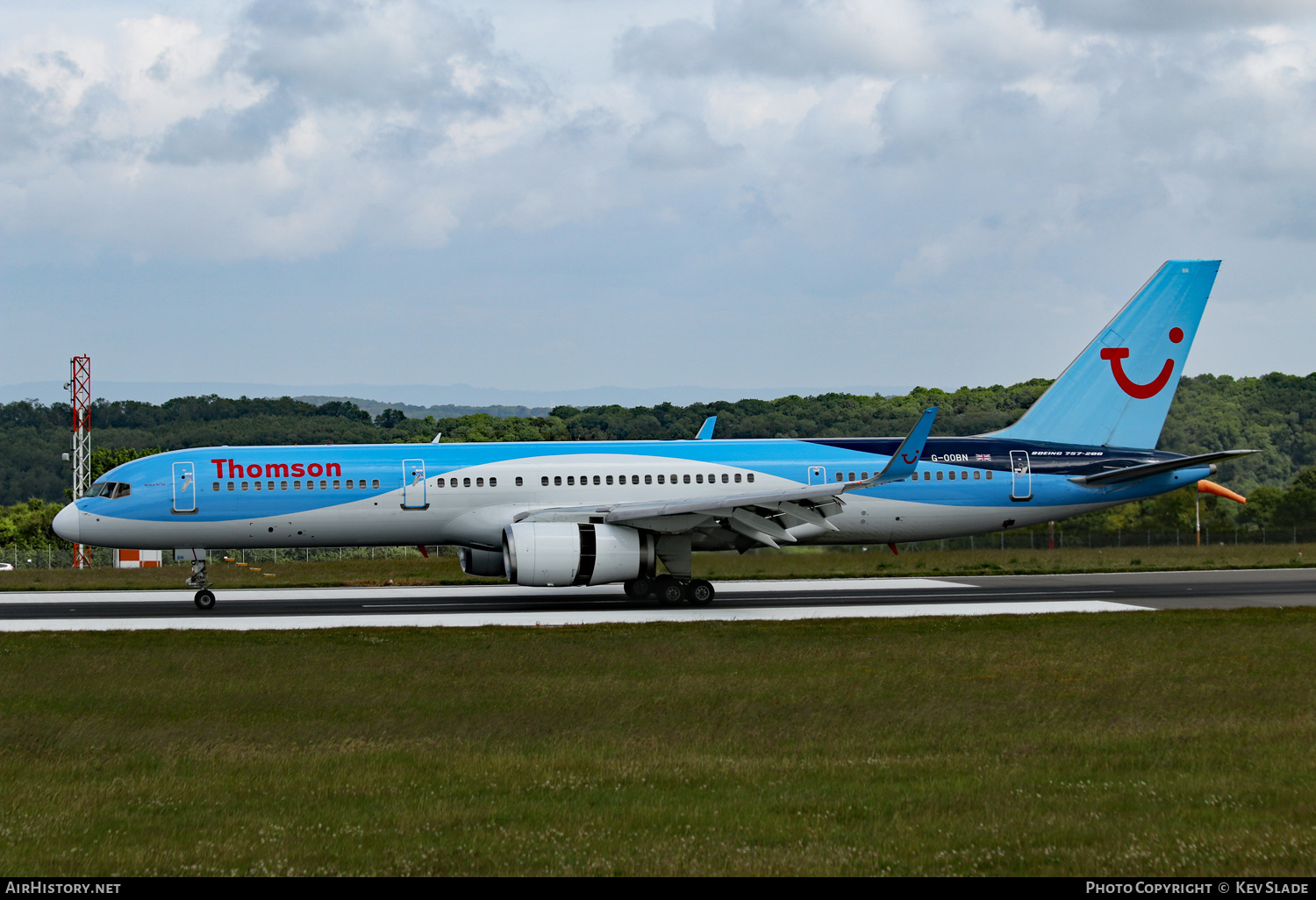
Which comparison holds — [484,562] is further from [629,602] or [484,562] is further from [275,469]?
[275,469]

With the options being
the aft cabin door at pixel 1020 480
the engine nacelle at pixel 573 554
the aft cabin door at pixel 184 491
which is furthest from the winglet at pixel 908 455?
the aft cabin door at pixel 184 491

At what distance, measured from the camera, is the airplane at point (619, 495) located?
87.7ft

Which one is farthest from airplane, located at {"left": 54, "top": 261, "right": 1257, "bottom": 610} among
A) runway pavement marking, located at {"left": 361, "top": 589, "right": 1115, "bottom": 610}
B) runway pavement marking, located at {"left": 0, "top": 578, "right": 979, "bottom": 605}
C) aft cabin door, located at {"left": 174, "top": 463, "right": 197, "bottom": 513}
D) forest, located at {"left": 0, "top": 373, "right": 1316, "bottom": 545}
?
forest, located at {"left": 0, "top": 373, "right": 1316, "bottom": 545}

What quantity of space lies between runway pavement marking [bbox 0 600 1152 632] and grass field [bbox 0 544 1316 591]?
7292 millimetres

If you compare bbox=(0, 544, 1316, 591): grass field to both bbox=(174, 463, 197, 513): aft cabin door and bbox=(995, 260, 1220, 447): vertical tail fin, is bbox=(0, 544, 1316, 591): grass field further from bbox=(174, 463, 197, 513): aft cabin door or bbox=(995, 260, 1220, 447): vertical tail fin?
bbox=(174, 463, 197, 513): aft cabin door

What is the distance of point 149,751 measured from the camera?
11.4 meters

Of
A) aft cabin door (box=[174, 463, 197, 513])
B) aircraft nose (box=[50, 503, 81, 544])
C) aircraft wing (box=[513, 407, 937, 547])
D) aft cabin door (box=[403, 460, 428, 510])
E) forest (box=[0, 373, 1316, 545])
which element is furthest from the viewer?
forest (box=[0, 373, 1316, 545])

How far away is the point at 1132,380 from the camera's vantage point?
32.0m

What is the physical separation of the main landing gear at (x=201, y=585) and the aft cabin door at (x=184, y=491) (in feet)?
4.67

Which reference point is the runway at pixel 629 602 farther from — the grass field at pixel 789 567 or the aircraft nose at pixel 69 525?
the aircraft nose at pixel 69 525

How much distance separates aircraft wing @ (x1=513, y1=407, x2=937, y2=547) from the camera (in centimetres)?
2472

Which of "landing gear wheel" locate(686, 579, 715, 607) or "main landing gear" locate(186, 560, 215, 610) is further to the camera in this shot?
"main landing gear" locate(186, 560, 215, 610)
